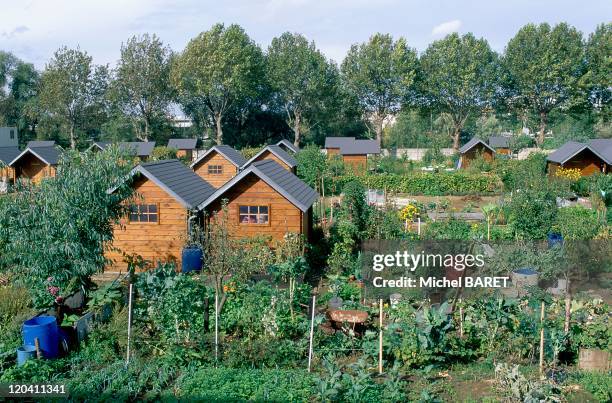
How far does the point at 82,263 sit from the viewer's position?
11.6 meters

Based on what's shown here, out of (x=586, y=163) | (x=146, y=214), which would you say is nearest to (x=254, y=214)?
(x=146, y=214)

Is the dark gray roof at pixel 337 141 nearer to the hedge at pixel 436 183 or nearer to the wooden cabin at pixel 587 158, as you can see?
the hedge at pixel 436 183

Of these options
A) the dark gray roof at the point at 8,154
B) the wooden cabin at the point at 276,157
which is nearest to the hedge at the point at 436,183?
the wooden cabin at the point at 276,157

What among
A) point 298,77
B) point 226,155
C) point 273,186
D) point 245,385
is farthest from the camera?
point 298,77

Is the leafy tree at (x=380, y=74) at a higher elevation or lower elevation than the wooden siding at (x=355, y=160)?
higher

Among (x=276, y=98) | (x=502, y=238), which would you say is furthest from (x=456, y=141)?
(x=502, y=238)

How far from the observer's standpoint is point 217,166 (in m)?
33.6

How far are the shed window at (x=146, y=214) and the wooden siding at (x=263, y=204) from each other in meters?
1.63

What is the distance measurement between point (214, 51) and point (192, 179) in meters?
41.2

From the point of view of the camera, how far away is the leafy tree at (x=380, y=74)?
62.7m

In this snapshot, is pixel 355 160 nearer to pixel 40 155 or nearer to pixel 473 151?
pixel 473 151

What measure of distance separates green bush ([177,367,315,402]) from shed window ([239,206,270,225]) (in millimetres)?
7738

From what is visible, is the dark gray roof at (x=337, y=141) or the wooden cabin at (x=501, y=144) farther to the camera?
the wooden cabin at (x=501, y=144)

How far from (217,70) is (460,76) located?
85.7 ft
